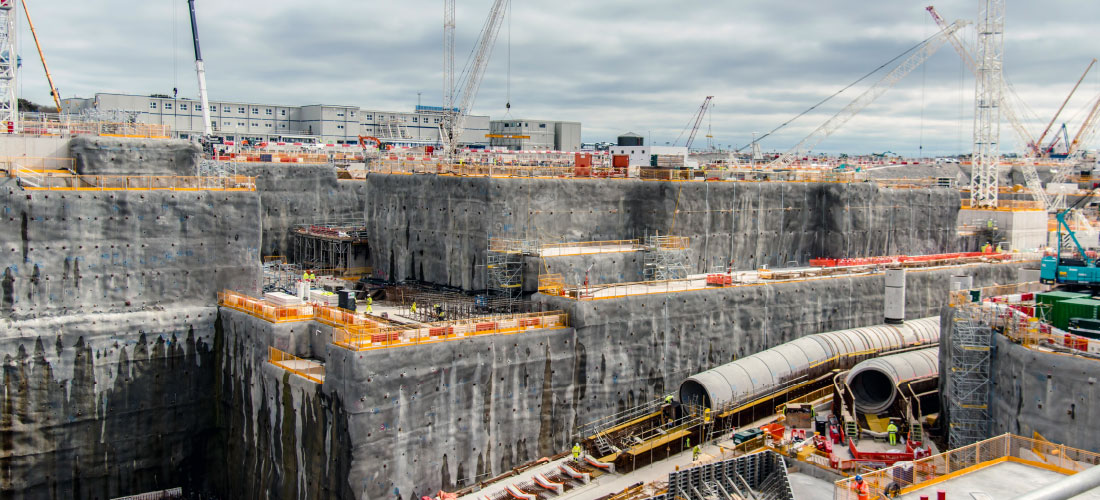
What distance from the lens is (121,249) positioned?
38.5 m

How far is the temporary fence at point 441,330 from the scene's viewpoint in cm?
3275

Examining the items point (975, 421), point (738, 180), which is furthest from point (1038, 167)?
point (975, 421)

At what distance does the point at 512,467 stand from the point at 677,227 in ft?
66.4

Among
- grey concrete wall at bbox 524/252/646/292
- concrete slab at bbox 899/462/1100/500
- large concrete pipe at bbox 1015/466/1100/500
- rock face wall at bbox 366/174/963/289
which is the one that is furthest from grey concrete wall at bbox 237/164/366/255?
large concrete pipe at bbox 1015/466/1100/500

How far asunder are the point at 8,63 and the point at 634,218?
37337 millimetres

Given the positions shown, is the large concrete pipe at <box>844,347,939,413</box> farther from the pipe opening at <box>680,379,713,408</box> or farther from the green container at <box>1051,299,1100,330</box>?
the green container at <box>1051,299,1100,330</box>

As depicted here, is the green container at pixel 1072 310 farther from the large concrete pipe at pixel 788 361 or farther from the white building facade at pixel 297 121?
the white building facade at pixel 297 121

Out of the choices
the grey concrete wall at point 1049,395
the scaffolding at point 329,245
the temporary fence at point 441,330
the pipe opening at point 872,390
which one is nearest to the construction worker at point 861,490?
the grey concrete wall at point 1049,395

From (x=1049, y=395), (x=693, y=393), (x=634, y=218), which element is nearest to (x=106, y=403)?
(x=693, y=393)

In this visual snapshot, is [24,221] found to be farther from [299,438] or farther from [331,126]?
[331,126]

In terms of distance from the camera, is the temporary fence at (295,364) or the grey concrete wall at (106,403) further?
the grey concrete wall at (106,403)

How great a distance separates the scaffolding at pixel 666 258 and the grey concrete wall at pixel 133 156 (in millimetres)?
24556

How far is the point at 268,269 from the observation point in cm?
5506

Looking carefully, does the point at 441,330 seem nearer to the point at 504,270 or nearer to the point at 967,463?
the point at 504,270
